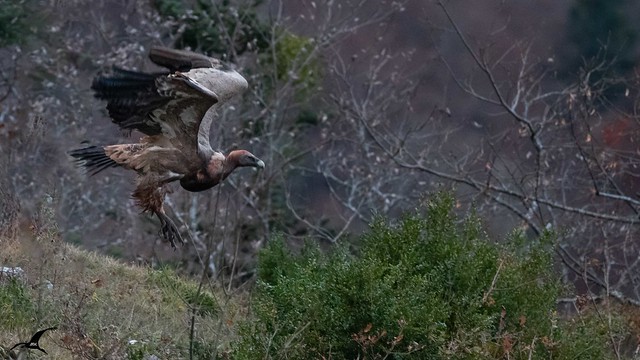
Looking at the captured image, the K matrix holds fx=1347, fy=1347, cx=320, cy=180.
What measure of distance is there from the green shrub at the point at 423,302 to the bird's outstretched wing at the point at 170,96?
1377 millimetres

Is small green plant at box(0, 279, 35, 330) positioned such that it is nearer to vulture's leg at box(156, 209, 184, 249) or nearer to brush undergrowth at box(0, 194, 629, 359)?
brush undergrowth at box(0, 194, 629, 359)

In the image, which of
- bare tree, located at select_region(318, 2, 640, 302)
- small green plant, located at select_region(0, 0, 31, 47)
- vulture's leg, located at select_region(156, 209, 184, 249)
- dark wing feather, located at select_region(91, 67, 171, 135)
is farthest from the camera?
small green plant, located at select_region(0, 0, 31, 47)

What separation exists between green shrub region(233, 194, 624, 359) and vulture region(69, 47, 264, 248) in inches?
50.8

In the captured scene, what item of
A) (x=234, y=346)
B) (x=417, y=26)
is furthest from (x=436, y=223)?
(x=417, y=26)

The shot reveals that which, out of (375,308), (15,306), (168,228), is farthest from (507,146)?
(375,308)

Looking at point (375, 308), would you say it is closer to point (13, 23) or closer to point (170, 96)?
point (170, 96)

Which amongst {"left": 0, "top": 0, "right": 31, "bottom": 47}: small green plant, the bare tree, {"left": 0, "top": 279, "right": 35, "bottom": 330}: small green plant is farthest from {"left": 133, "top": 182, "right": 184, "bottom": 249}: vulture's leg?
{"left": 0, "top": 0, "right": 31, "bottom": 47}: small green plant

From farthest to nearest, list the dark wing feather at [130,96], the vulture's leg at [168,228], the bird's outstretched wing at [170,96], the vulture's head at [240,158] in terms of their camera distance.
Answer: the vulture's leg at [168,228]
the vulture's head at [240,158]
the dark wing feather at [130,96]
the bird's outstretched wing at [170,96]

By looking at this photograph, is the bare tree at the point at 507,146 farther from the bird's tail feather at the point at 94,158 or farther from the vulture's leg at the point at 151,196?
the bird's tail feather at the point at 94,158

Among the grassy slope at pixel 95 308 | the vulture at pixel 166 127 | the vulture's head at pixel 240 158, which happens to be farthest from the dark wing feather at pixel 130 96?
the grassy slope at pixel 95 308

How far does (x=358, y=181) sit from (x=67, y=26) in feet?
19.9

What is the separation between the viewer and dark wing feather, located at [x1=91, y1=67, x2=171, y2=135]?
340 inches

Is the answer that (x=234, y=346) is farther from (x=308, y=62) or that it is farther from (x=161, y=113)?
(x=308, y=62)

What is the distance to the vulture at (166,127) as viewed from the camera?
865 centimetres
